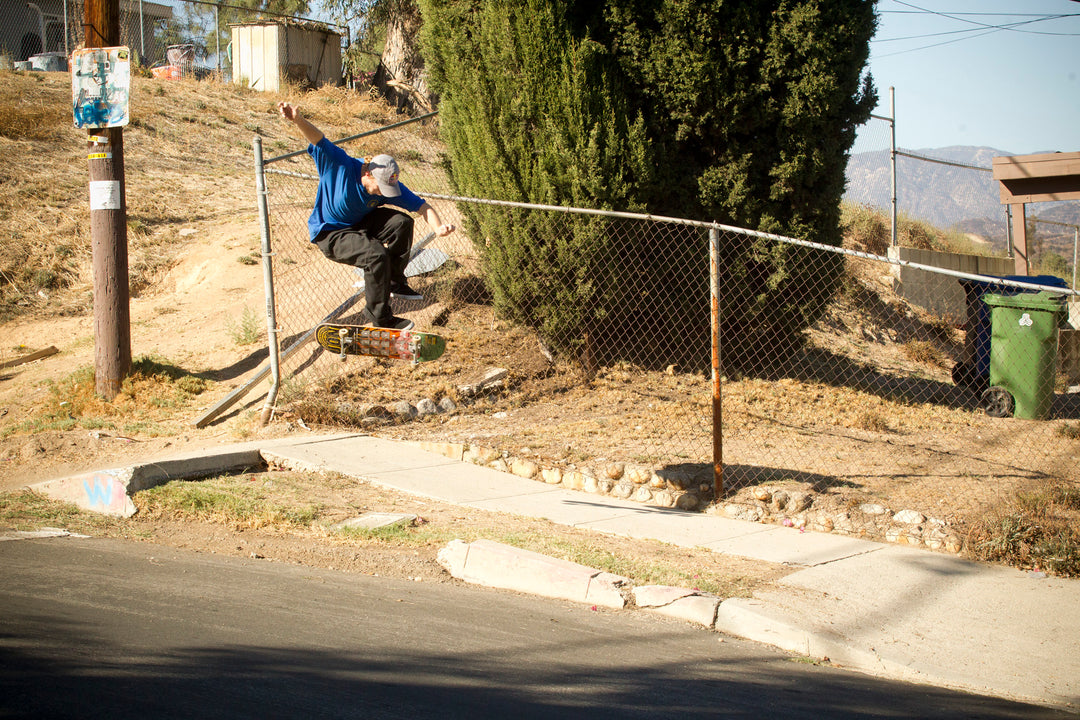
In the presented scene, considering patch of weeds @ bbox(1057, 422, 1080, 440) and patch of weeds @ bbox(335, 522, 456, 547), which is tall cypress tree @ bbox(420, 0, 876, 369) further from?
patch of weeds @ bbox(335, 522, 456, 547)

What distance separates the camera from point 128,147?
15.4 meters

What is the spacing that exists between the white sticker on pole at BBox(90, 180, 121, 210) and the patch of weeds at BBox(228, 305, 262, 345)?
6.76 ft

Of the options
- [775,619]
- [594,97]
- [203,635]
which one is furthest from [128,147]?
[775,619]

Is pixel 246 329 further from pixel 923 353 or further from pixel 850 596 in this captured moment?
pixel 923 353

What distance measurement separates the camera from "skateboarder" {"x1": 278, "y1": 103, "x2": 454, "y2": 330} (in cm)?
634

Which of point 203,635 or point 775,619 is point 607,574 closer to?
point 775,619

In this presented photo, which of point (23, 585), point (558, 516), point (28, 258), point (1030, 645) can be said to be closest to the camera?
point (1030, 645)

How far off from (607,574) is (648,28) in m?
6.30

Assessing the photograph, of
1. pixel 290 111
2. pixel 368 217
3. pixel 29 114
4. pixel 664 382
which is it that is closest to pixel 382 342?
pixel 368 217

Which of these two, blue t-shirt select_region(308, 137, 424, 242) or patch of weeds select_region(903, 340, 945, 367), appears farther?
patch of weeds select_region(903, 340, 945, 367)

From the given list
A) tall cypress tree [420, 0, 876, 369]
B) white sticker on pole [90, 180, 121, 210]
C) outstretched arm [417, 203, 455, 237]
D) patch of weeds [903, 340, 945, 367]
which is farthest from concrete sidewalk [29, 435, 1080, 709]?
patch of weeds [903, 340, 945, 367]

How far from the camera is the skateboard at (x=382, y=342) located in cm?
656

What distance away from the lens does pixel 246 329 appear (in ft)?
32.9

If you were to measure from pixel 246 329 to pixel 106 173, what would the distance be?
2.36 metres
